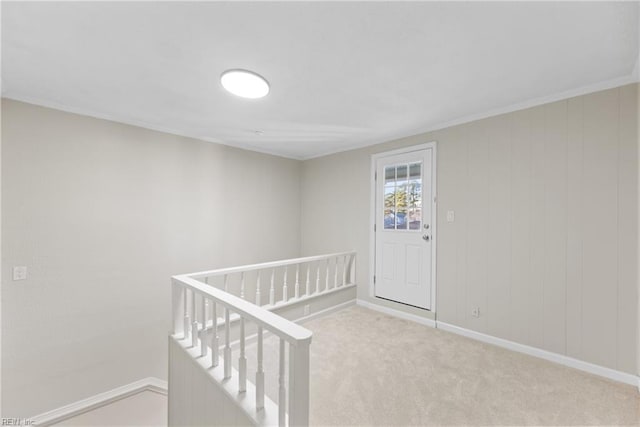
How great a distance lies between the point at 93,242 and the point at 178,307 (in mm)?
1272

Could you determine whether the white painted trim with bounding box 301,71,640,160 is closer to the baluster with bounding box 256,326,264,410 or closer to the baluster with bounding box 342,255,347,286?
the baluster with bounding box 342,255,347,286

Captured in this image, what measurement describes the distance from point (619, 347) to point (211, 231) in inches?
157

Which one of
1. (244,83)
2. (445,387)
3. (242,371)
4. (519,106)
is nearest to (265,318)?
(242,371)

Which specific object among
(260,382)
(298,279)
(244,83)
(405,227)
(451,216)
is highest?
(244,83)

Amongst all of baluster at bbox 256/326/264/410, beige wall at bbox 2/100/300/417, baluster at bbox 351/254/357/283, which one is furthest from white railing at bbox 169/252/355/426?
baluster at bbox 351/254/357/283

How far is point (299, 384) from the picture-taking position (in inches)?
45.0

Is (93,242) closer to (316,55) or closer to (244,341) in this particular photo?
→ (244,341)

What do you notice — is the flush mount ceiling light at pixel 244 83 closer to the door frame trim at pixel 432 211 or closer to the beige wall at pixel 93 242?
the beige wall at pixel 93 242

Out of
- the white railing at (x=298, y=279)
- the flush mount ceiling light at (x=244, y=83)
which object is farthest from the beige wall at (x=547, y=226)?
the flush mount ceiling light at (x=244, y=83)

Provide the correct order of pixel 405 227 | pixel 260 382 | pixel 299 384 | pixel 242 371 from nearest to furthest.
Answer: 1. pixel 299 384
2. pixel 260 382
3. pixel 242 371
4. pixel 405 227

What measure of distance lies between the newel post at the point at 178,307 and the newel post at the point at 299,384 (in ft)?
4.65

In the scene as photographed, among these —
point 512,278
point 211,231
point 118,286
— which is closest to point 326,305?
point 211,231

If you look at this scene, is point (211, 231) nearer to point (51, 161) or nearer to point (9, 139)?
point (51, 161)

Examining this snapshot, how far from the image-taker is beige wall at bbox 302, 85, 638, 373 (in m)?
2.04
